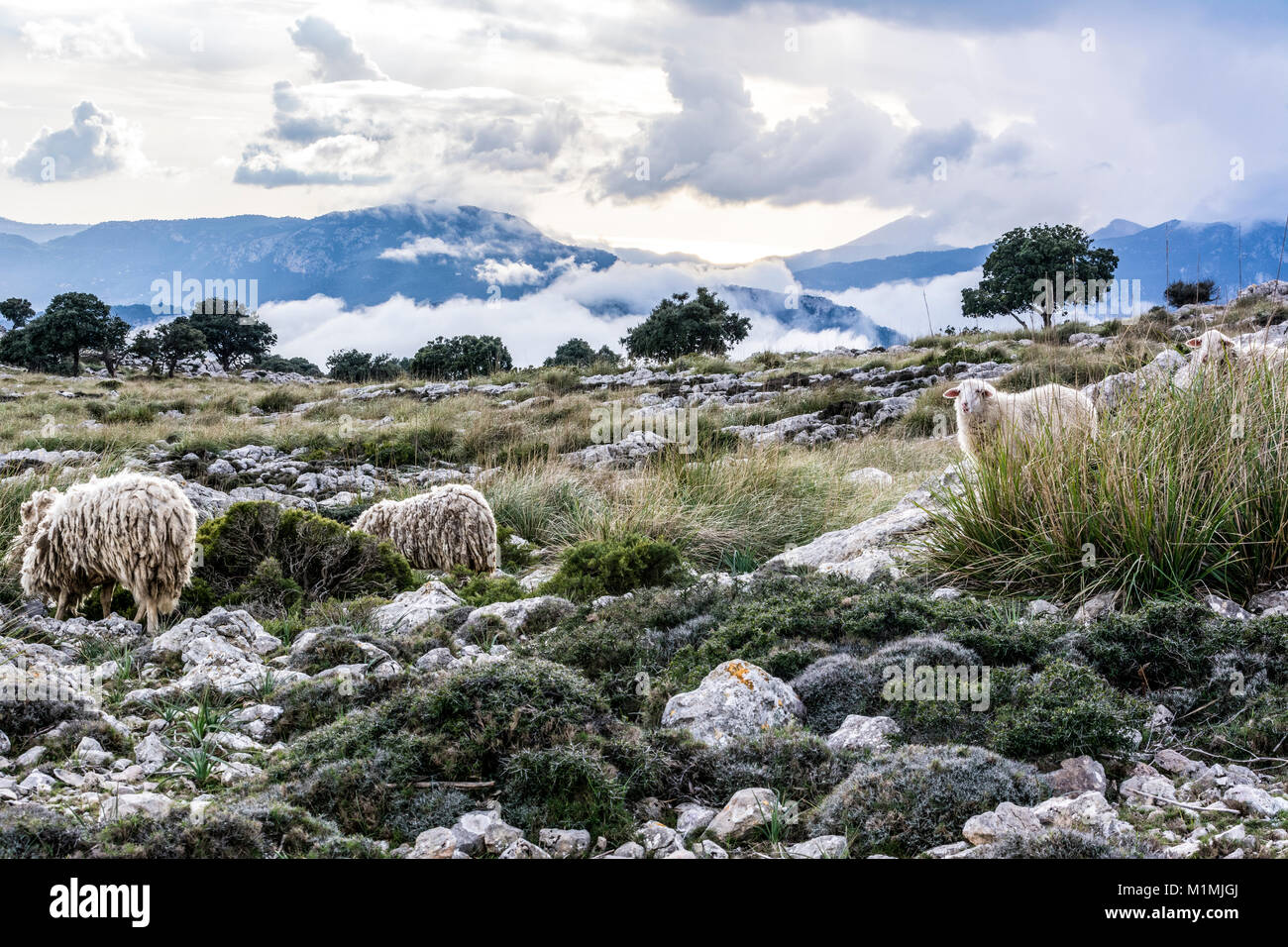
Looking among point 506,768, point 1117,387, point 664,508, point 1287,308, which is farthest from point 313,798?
point 1287,308

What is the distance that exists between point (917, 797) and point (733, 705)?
1.23 metres

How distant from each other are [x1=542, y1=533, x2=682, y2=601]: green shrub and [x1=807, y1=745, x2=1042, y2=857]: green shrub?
13.1 ft

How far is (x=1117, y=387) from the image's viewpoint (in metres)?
8.04

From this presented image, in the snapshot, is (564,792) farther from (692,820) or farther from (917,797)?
(917,797)

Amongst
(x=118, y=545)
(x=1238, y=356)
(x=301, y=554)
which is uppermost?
(x=1238, y=356)

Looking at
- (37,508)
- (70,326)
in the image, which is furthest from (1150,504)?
(70,326)

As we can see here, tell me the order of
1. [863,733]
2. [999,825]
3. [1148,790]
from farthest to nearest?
1. [863,733]
2. [1148,790]
3. [999,825]

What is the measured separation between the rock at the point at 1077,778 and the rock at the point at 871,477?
8.01 meters

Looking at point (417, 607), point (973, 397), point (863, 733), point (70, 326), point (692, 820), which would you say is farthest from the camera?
point (70, 326)

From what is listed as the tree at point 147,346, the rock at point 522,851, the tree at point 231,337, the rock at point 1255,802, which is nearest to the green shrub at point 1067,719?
the rock at point 1255,802

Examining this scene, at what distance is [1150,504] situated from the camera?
5879 millimetres

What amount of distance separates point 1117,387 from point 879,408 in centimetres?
1246

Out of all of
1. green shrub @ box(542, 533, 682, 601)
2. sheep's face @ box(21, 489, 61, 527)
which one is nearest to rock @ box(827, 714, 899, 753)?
green shrub @ box(542, 533, 682, 601)
